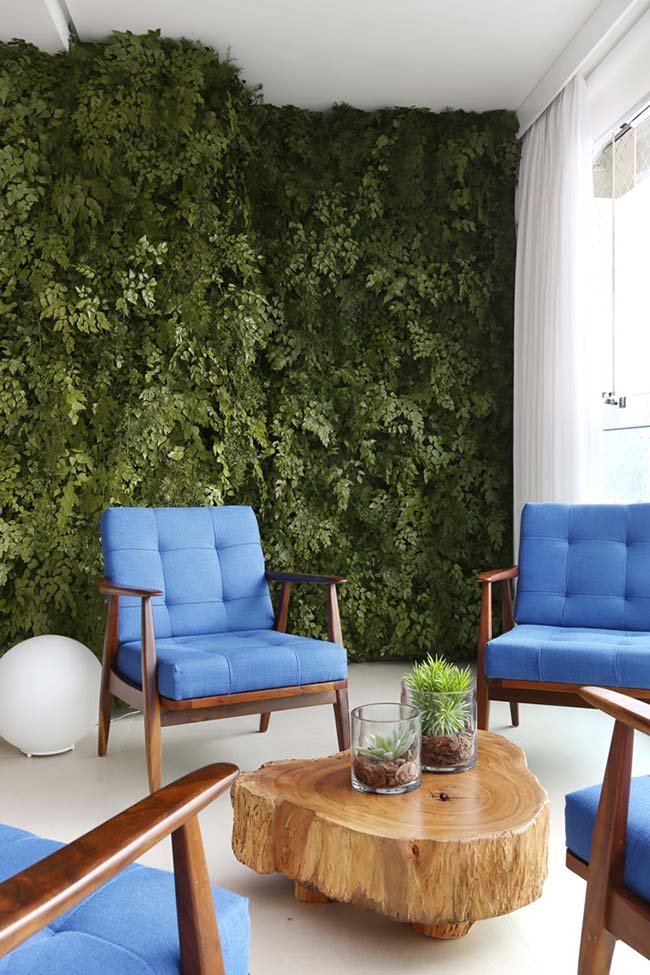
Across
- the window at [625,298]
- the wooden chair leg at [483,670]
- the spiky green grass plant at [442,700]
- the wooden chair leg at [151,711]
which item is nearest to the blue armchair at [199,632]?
the wooden chair leg at [151,711]

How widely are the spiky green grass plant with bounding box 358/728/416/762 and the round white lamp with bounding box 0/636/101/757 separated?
160cm

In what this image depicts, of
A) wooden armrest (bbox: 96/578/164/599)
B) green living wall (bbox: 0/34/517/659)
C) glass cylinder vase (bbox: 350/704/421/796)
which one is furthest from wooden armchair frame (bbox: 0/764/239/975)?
green living wall (bbox: 0/34/517/659)

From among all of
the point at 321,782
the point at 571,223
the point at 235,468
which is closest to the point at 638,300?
the point at 571,223

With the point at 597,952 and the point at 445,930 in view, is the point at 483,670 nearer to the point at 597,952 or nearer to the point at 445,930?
the point at 445,930

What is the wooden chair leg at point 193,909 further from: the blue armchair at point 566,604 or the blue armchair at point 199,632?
the blue armchair at point 566,604

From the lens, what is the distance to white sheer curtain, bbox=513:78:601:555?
12.7 feet

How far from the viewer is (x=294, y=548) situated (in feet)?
14.3

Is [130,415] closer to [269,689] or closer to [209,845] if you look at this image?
[269,689]

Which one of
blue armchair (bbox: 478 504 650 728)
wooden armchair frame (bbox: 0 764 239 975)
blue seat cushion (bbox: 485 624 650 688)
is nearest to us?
wooden armchair frame (bbox: 0 764 239 975)

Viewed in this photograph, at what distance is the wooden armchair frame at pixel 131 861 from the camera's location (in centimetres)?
82

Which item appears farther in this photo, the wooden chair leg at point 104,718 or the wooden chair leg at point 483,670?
the wooden chair leg at point 104,718

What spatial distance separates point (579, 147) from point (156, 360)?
2133 mm

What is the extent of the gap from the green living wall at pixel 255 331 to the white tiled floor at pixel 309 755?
0.71 metres

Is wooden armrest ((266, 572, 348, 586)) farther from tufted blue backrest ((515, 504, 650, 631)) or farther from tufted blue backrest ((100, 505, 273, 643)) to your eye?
tufted blue backrest ((515, 504, 650, 631))
